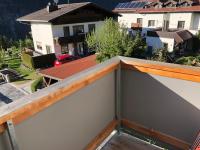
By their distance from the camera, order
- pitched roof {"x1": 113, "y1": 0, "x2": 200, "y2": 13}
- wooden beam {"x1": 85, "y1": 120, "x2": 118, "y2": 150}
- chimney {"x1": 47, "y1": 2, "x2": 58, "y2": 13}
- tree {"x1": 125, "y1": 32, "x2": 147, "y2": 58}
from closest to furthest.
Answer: wooden beam {"x1": 85, "y1": 120, "x2": 118, "y2": 150} → tree {"x1": 125, "y1": 32, "x2": 147, "y2": 58} → pitched roof {"x1": 113, "y1": 0, "x2": 200, "y2": 13} → chimney {"x1": 47, "y1": 2, "x2": 58, "y2": 13}

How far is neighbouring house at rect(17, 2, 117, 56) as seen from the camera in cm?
2005

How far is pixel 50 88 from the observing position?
5.89 ft

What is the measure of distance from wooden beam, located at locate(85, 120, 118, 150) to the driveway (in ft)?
35.8

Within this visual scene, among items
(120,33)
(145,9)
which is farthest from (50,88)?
(145,9)

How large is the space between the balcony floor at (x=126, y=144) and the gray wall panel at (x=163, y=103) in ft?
1.01

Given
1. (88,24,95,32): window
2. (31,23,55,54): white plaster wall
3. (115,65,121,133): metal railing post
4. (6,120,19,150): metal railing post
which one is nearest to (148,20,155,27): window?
(88,24,95,32): window

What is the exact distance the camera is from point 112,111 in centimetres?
312

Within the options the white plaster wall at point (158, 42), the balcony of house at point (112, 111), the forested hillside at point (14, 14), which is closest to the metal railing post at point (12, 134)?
the balcony of house at point (112, 111)

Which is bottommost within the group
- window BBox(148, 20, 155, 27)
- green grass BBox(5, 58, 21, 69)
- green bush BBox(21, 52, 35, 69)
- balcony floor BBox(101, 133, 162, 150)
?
green grass BBox(5, 58, 21, 69)

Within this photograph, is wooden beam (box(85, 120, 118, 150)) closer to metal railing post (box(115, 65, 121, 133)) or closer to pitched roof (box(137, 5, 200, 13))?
metal railing post (box(115, 65, 121, 133))

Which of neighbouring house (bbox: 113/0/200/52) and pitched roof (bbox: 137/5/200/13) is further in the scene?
pitched roof (bbox: 137/5/200/13)

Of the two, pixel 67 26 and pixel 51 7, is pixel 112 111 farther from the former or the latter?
pixel 51 7

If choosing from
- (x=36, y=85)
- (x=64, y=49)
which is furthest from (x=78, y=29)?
(x=36, y=85)

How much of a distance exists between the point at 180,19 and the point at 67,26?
12.9 meters
